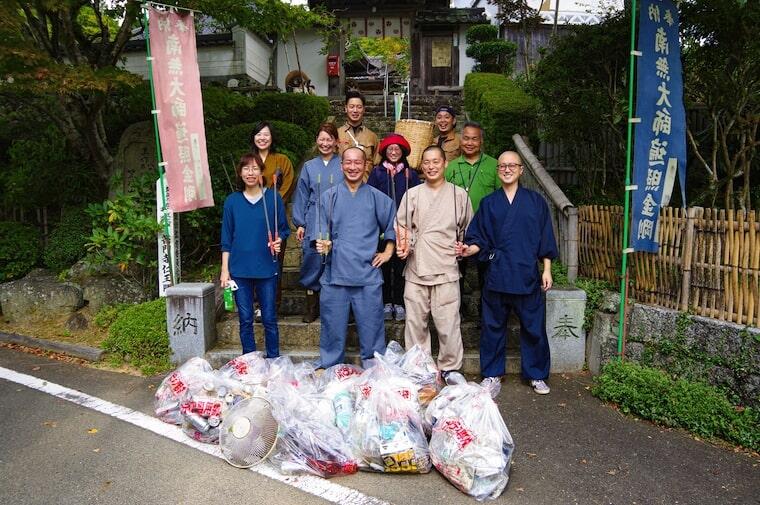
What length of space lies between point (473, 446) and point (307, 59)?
17.9 m

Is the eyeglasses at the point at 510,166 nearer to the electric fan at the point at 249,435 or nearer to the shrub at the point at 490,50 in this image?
the electric fan at the point at 249,435

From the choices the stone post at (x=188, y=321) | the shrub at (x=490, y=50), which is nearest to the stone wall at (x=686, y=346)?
the stone post at (x=188, y=321)

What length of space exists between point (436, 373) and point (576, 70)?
16.0ft

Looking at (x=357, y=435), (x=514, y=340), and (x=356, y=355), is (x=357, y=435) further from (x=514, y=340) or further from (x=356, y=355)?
(x=514, y=340)

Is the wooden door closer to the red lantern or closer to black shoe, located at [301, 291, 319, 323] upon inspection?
the red lantern

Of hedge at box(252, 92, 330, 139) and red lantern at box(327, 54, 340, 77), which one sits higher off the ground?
red lantern at box(327, 54, 340, 77)

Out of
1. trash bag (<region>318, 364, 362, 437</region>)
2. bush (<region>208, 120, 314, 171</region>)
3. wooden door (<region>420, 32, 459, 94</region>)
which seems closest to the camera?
trash bag (<region>318, 364, 362, 437</region>)

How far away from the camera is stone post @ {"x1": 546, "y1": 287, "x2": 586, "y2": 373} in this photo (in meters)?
5.52

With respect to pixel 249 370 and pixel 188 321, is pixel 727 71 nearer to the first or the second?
pixel 249 370

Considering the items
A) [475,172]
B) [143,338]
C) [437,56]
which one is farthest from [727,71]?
[437,56]

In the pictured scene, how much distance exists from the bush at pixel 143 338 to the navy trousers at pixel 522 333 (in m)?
3.37

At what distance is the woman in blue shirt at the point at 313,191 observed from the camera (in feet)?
17.9

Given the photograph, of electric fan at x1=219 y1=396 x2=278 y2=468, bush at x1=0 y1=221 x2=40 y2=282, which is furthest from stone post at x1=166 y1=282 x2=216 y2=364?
bush at x1=0 y1=221 x2=40 y2=282

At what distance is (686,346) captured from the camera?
16.2 ft
